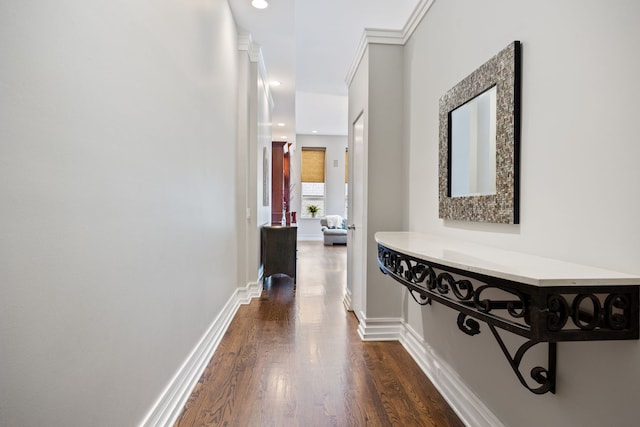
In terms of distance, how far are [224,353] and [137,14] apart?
2.12 meters

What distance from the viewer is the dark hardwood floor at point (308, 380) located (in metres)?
1.79

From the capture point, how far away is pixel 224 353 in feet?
8.31

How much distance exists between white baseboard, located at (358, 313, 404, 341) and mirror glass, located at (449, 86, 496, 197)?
1.32 metres

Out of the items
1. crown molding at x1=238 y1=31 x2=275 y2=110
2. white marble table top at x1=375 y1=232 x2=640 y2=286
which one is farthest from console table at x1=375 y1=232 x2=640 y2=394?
crown molding at x1=238 y1=31 x2=275 y2=110

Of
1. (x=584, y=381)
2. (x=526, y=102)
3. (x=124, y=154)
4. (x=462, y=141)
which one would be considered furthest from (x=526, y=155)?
(x=124, y=154)

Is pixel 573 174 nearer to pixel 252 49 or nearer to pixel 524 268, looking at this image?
pixel 524 268

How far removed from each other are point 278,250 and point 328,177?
6456 mm

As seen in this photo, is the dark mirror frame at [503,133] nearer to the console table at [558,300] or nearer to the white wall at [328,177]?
the console table at [558,300]

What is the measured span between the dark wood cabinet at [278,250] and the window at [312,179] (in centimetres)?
621

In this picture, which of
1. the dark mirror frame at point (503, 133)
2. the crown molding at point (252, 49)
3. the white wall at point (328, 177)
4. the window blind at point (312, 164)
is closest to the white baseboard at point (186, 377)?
the dark mirror frame at point (503, 133)

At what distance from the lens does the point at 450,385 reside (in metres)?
1.93

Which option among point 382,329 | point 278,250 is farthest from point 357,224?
point 278,250

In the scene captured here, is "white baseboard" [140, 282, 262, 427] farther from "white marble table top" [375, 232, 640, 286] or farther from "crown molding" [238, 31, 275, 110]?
"crown molding" [238, 31, 275, 110]

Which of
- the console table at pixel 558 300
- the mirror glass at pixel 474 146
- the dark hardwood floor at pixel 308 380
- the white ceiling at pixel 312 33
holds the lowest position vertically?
the dark hardwood floor at pixel 308 380
